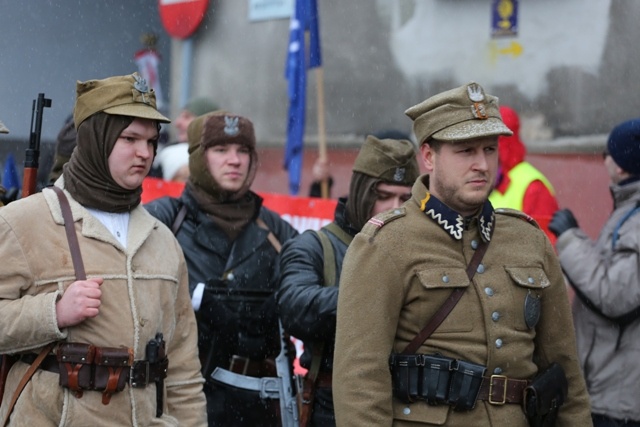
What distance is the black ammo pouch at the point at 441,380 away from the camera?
4.16 meters

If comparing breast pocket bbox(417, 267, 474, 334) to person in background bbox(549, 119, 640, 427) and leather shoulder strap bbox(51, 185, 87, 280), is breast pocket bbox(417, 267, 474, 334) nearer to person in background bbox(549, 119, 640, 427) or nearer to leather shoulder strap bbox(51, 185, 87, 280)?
leather shoulder strap bbox(51, 185, 87, 280)

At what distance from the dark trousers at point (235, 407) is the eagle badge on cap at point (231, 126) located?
1370 millimetres

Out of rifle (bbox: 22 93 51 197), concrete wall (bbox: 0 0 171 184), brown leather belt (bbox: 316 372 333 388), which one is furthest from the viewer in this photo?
concrete wall (bbox: 0 0 171 184)

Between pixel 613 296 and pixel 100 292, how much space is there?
2.77 m

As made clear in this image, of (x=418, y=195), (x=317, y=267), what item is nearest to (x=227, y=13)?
(x=317, y=267)

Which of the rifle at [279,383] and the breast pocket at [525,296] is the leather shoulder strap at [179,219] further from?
the breast pocket at [525,296]

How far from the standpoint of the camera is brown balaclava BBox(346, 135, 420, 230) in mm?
5641

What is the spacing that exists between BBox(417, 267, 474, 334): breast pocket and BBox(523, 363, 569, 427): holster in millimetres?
329

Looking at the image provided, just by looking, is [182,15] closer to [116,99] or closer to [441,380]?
[116,99]

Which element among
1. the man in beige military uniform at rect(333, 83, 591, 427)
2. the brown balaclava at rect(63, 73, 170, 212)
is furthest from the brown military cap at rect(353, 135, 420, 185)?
the brown balaclava at rect(63, 73, 170, 212)

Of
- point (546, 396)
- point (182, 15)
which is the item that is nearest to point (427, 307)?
point (546, 396)

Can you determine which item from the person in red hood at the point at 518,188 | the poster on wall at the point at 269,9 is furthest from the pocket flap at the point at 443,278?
the poster on wall at the point at 269,9

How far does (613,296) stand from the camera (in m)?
5.96

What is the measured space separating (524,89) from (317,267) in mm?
5912
